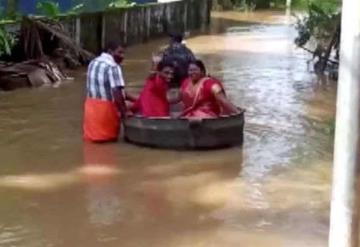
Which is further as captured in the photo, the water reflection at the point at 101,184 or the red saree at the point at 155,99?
the red saree at the point at 155,99

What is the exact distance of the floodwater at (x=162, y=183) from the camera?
7441 mm

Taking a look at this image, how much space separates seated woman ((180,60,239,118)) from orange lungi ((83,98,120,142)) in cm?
94

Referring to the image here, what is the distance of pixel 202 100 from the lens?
1048 cm

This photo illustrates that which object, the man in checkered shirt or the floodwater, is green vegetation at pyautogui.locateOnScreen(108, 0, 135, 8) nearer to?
the floodwater

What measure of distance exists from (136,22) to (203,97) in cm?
1670

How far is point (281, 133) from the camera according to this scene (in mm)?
12164

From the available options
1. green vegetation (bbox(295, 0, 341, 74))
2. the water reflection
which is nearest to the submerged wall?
green vegetation (bbox(295, 0, 341, 74))

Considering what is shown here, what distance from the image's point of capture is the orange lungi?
1075cm

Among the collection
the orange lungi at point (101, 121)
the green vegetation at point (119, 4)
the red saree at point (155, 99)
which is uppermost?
the green vegetation at point (119, 4)

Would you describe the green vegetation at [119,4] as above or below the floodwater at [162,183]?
above

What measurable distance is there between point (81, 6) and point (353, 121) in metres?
20.8

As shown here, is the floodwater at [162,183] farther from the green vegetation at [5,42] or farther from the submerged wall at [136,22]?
the submerged wall at [136,22]

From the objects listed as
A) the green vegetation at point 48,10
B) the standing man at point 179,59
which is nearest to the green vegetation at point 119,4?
the green vegetation at point 48,10

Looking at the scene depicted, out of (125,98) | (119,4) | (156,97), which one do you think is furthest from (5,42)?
(119,4)
